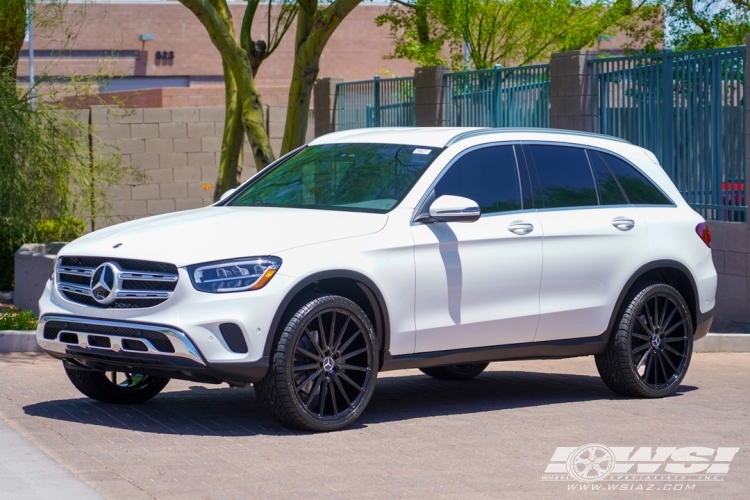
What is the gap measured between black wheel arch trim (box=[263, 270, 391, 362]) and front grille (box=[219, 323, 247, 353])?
0.46ft

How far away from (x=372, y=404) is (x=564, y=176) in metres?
2.11

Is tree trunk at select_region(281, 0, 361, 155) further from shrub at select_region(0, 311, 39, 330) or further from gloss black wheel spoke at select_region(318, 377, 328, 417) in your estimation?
gloss black wheel spoke at select_region(318, 377, 328, 417)

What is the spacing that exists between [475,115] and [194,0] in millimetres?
5115

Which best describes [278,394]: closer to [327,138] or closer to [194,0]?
[327,138]

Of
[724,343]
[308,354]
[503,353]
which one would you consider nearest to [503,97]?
[724,343]

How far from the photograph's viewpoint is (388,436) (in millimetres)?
7543

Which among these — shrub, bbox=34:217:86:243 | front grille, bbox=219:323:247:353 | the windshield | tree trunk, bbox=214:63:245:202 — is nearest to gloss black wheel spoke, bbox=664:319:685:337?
the windshield

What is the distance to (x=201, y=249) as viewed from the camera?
23.7ft

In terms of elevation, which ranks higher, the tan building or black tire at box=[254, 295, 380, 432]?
the tan building

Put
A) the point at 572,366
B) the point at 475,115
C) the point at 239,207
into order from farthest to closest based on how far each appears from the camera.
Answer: the point at 475,115
the point at 572,366
the point at 239,207

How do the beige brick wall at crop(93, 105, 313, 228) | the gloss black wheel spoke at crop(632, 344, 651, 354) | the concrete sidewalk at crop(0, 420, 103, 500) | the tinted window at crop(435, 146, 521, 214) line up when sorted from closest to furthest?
the concrete sidewalk at crop(0, 420, 103, 500) < the tinted window at crop(435, 146, 521, 214) < the gloss black wheel spoke at crop(632, 344, 651, 354) < the beige brick wall at crop(93, 105, 313, 228)

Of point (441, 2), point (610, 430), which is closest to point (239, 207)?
point (610, 430)

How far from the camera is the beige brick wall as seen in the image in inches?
880

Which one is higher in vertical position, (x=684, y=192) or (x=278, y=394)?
(x=684, y=192)
